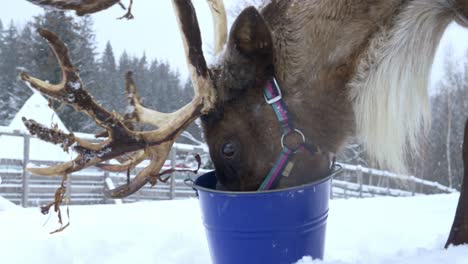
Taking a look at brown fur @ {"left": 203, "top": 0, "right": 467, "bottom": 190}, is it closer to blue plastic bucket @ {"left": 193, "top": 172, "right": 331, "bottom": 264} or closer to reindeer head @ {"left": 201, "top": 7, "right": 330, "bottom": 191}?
reindeer head @ {"left": 201, "top": 7, "right": 330, "bottom": 191}

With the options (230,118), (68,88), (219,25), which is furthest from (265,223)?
(219,25)

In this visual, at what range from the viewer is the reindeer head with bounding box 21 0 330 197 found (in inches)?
95.4

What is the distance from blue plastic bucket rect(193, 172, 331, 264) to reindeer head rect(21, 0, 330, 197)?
0.21 meters

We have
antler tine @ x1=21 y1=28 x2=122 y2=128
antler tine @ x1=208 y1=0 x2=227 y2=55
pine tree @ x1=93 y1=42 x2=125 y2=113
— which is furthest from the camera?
pine tree @ x1=93 y1=42 x2=125 y2=113

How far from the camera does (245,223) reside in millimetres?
2322

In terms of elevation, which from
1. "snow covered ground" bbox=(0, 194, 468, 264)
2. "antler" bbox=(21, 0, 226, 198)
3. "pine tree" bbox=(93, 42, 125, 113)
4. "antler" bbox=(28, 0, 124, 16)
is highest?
"antler" bbox=(28, 0, 124, 16)

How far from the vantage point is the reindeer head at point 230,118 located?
7.95ft

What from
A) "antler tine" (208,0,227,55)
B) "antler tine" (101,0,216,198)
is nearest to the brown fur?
"antler tine" (101,0,216,198)

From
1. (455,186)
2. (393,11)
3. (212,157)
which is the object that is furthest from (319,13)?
(455,186)

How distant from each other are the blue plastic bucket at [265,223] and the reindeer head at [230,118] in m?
0.21

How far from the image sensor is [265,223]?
230cm

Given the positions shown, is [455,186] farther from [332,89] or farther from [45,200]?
[332,89]

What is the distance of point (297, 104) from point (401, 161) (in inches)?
29.9

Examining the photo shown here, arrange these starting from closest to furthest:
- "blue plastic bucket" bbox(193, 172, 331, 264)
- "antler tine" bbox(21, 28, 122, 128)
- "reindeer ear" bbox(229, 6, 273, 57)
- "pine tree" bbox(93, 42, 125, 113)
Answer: "antler tine" bbox(21, 28, 122, 128)
"blue plastic bucket" bbox(193, 172, 331, 264)
"reindeer ear" bbox(229, 6, 273, 57)
"pine tree" bbox(93, 42, 125, 113)
